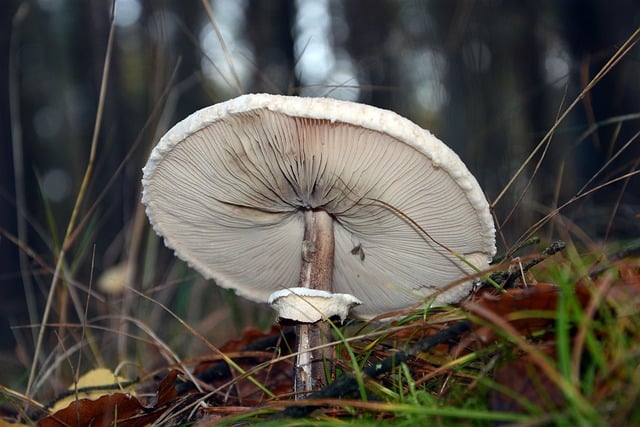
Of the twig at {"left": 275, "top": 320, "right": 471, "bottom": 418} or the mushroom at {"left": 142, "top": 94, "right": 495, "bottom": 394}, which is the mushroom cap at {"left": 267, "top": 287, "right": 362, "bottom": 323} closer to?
the mushroom at {"left": 142, "top": 94, "right": 495, "bottom": 394}

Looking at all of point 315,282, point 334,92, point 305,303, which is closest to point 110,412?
point 305,303

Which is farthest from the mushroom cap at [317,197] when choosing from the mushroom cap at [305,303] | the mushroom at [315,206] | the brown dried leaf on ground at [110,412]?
the brown dried leaf on ground at [110,412]

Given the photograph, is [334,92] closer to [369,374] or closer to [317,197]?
[317,197]

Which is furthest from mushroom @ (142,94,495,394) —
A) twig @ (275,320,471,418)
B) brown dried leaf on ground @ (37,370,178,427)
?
brown dried leaf on ground @ (37,370,178,427)

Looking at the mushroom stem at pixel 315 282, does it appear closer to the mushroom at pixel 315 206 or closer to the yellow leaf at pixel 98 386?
the mushroom at pixel 315 206

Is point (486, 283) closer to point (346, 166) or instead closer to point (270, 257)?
point (346, 166)

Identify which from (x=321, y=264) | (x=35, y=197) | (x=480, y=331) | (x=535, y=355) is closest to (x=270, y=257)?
(x=321, y=264)
